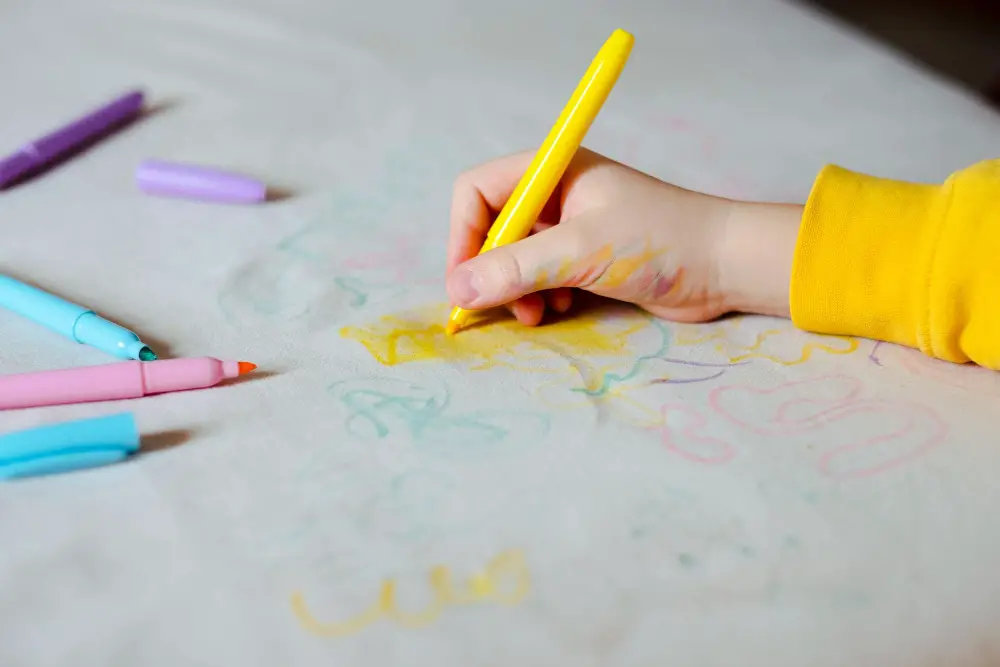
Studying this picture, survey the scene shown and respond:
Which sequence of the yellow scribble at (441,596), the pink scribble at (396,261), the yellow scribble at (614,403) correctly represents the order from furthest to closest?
the pink scribble at (396,261) → the yellow scribble at (614,403) → the yellow scribble at (441,596)

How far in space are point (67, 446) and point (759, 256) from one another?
348 millimetres

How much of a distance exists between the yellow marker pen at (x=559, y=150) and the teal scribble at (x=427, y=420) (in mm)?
65

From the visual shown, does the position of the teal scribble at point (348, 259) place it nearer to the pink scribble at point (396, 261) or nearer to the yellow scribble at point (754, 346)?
the pink scribble at point (396, 261)

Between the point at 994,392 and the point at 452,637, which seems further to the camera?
the point at 994,392

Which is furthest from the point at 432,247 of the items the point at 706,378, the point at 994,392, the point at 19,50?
the point at 19,50

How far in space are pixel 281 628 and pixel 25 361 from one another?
0.22 m

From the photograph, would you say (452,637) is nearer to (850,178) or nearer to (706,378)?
(706,378)

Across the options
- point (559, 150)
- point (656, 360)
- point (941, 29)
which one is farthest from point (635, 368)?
point (941, 29)

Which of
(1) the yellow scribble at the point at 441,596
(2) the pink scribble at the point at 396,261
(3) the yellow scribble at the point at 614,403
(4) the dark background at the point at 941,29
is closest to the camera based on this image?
(1) the yellow scribble at the point at 441,596

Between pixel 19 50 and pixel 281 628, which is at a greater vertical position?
pixel 19 50

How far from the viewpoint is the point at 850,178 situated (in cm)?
50

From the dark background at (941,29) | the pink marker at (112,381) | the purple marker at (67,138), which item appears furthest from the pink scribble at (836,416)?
the dark background at (941,29)

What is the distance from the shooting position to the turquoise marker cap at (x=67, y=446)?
1.28 ft

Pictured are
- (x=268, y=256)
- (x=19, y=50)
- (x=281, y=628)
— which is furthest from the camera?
(x=19, y=50)
